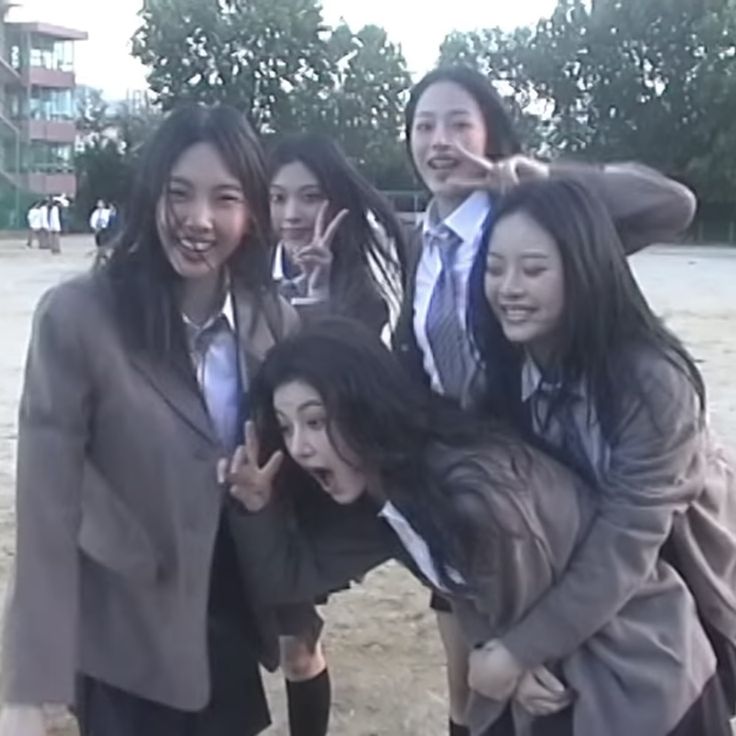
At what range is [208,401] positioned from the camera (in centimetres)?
232

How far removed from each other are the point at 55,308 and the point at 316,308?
2.24 feet

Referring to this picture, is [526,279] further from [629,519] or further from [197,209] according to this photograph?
[197,209]

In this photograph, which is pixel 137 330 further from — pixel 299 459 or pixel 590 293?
pixel 590 293

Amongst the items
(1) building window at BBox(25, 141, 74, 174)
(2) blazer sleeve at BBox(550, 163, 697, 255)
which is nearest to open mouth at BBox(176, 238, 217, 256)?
(2) blazer sleeve at BBox(550, 163, 697, 255)

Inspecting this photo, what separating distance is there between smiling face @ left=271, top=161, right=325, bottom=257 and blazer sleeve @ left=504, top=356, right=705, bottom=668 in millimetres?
1133

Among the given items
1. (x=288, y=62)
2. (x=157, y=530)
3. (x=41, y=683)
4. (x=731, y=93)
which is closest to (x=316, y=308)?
(x=157, y=530)

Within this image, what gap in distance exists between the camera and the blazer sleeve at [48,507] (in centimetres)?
215

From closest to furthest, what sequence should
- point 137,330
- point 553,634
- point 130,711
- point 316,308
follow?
point 553,634 → point 137,330 → point 130,711 → point 316,308

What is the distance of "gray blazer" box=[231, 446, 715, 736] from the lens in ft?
6.60

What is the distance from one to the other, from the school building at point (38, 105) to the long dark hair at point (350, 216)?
5082 centimetres

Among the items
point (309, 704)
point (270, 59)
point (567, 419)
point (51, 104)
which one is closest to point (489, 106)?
point (567, 419)

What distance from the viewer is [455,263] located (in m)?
2.68

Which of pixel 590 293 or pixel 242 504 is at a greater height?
pixel 590 293

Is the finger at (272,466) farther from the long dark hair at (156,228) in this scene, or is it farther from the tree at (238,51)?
the tree at (238,51)
